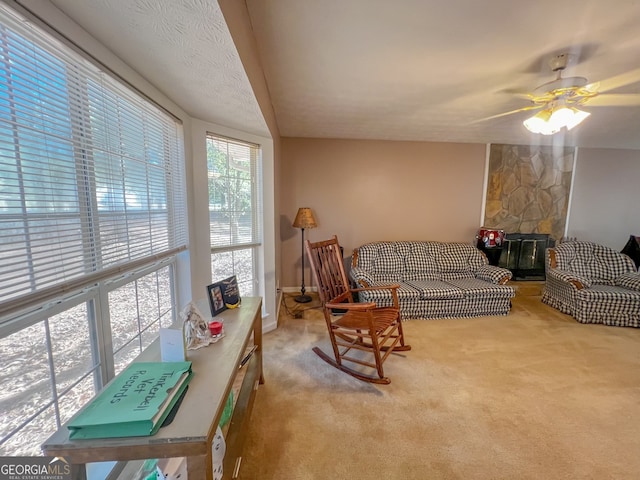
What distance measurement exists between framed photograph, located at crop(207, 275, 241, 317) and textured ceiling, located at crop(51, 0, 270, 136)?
1145 mm

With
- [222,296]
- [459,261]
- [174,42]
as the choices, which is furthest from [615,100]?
[222,296]

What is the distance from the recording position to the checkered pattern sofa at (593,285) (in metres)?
2.81

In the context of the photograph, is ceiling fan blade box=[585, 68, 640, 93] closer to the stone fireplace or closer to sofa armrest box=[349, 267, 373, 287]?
the stone fireplace

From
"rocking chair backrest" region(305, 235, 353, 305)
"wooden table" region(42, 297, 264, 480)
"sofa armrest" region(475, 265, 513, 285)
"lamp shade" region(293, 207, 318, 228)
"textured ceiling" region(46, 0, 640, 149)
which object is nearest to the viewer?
"wooden table" region(42, 297, 264, 480)

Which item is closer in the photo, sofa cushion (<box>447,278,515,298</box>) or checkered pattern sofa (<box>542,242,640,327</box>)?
checkered pattern sofa (<box>542,242,640,327</box>)

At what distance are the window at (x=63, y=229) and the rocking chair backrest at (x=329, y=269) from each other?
1417 mm

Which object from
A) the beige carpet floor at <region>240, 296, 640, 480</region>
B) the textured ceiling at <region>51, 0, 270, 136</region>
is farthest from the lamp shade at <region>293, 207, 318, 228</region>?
the textured ceiling at <region>51, 0, 270, 136</region>

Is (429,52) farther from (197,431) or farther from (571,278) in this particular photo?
(571,278)

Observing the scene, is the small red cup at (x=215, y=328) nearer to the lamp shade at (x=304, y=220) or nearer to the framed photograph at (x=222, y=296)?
the framed photograph at (x=222, y=296)

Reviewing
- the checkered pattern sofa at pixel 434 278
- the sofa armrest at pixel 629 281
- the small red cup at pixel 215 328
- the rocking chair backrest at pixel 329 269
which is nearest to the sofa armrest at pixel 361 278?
the checkered pattern sofa at pixel 434 278

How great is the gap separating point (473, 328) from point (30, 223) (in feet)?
11.3

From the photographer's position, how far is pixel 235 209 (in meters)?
2.37

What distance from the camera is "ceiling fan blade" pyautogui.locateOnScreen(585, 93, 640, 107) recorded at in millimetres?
2297

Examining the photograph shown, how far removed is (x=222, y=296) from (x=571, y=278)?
390cm
